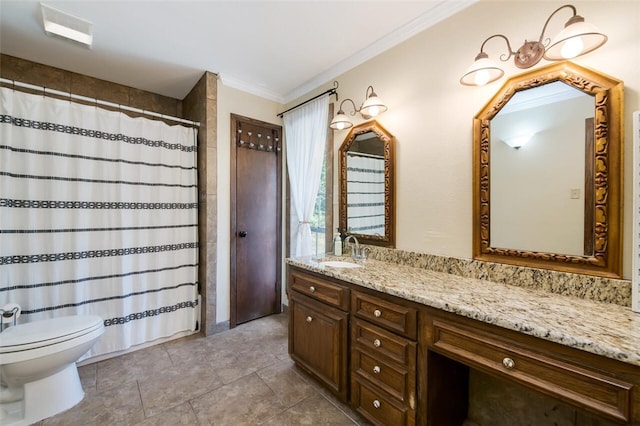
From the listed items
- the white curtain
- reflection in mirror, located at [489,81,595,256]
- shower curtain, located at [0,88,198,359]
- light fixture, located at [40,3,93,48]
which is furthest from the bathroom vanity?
light fixture, located at [40,3,93,48]

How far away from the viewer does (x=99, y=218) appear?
2170 millimetres

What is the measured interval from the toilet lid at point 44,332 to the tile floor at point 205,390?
0.46 m

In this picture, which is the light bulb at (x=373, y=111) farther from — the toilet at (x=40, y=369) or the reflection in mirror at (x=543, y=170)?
the toilet at (x=40, y=369)

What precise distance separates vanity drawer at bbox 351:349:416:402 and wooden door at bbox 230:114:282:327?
1.64 meters

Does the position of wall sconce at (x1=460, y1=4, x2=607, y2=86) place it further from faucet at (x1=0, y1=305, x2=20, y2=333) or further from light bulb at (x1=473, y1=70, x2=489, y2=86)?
faucet at (x1=0, y1=305, x2=20, y2=333)

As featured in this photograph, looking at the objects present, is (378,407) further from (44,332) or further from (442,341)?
(44,332)

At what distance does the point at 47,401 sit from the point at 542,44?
3.39m

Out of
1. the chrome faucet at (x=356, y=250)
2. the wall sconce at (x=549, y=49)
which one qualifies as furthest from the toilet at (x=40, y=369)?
the wall sconce at (x=549, y=49)

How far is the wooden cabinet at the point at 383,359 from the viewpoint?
1.29 metres

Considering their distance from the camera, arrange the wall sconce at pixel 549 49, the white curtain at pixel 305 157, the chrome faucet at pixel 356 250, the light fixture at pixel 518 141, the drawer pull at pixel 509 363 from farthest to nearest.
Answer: the white curtain at pixel 305 157 < the chrome faucet at pixel 356 250 < the light fixture at pixel 518 141 < the wall sconce at pixel 549 49 < the drawer pull at pixel 509 363

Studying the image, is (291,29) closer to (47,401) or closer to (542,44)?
(542,44)

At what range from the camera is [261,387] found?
1846 mm

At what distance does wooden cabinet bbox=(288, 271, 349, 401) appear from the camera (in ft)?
5.33

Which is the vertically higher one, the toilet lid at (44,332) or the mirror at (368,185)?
the mirror at (368,185)
